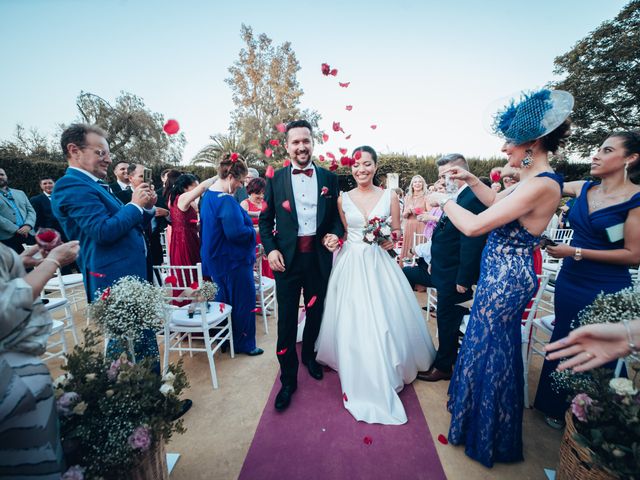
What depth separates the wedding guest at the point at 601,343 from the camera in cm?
100

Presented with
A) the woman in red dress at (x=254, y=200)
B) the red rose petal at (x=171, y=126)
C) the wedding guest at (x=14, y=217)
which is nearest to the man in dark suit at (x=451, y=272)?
the red rose petal at (x=171, y=126)

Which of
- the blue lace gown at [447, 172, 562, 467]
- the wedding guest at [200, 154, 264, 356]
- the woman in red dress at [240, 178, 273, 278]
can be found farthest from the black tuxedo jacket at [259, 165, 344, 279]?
the woman in red dress at [240, 178, 273, 278]

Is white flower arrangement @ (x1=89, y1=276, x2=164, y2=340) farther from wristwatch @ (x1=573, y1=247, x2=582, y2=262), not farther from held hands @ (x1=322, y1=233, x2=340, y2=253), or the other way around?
wristwatch @ (x1=573, y1=247, x2=582, y2=262)

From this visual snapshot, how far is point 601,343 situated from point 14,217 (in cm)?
779

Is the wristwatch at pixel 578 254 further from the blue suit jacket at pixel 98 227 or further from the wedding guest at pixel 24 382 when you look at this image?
the blue suit jacket at pixel 98 227

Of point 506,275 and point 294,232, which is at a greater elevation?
point 294,232

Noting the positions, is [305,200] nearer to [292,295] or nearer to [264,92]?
[292,295]

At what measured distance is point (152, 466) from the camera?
5.00 ft

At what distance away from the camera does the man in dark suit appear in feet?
8.05

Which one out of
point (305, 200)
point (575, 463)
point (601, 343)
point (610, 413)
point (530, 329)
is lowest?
point (575, 463)

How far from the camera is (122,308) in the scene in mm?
1771

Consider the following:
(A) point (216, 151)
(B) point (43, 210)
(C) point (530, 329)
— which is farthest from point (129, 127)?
(C) point (530, 329)

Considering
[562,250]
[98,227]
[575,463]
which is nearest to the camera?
[575,463]

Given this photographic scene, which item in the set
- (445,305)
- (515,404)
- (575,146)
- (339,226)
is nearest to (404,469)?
(515,404)
